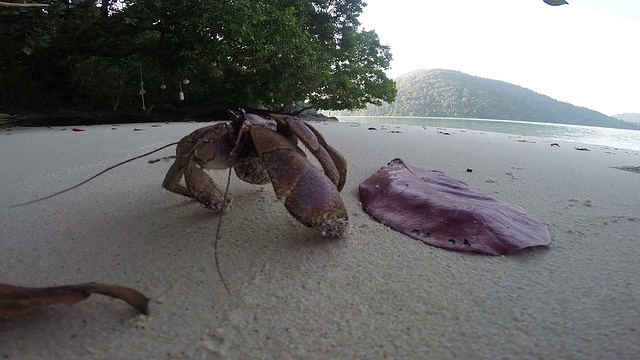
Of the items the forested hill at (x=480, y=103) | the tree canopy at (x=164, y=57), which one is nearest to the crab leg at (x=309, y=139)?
the tree canopy at (x=164, y=57)

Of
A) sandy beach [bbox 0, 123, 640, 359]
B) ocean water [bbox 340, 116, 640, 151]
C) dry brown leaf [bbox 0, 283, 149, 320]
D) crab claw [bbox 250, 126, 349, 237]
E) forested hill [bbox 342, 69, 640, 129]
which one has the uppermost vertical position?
forested hill [bbox 342, 69, 640, 129]

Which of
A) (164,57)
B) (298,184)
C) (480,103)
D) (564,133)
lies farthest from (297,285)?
(480,103)

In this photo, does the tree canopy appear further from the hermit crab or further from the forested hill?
the forested hill

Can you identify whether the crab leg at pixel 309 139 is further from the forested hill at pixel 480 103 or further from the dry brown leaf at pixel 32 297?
the forested hill at pixel 480 103

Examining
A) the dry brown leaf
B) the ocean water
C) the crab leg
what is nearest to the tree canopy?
the ocean water

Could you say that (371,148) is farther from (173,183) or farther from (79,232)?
(79,232)

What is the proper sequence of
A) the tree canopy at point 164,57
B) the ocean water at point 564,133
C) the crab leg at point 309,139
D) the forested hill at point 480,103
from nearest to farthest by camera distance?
the crab leg at point 309,139 < the tree canopy at point 164,57 < the ocean water at point 564,133 < the forested hill at point 480,103
